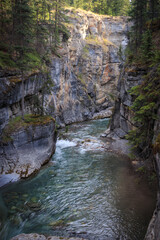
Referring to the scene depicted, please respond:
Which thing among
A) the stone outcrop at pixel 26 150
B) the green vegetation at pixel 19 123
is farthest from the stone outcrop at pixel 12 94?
the stone outcrop at pixel 26 150

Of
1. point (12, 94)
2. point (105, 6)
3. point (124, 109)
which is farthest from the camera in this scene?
point (105, 6)

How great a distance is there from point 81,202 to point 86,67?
35175mm

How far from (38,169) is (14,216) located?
17.0ft

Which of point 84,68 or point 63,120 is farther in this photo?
point 84,68

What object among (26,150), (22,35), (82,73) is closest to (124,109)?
(26,150)

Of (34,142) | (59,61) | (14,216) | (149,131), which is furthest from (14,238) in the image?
(59,61)

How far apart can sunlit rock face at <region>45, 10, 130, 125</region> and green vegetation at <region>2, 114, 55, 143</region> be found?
10690mm

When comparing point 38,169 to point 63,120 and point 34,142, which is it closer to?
point 34,142

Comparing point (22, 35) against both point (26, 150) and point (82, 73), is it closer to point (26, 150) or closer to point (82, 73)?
point (26, 150)

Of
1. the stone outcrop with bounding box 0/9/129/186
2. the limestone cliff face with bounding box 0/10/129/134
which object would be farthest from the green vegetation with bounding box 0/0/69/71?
the limestone cliff face with bounding box 0/10/129/134

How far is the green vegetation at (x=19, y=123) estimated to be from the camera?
13.0m

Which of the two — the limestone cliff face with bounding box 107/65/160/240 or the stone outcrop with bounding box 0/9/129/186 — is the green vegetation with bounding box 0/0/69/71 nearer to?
the stone outcrop with bounding box 0/9/129/186

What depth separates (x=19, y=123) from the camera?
1462 centimetres

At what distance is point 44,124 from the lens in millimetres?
15344
